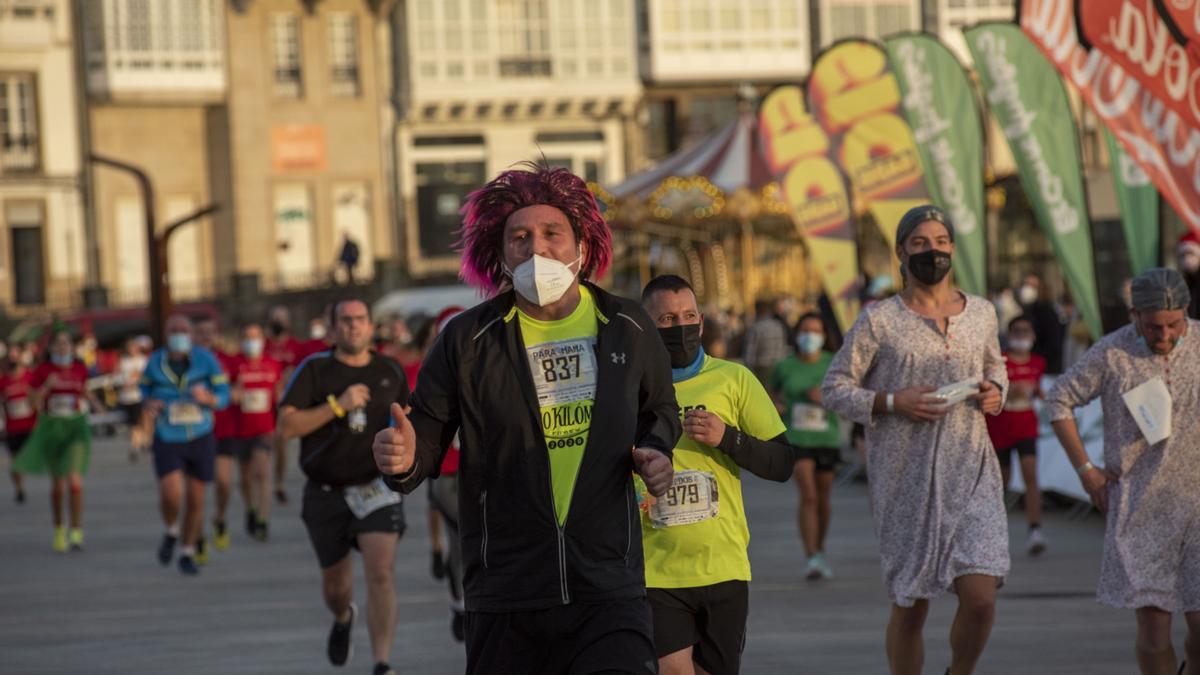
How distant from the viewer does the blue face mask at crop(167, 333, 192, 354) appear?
15922 mm

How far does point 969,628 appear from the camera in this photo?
762cm

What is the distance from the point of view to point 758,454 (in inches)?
269

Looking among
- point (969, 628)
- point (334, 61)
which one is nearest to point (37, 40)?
point (334, 61)

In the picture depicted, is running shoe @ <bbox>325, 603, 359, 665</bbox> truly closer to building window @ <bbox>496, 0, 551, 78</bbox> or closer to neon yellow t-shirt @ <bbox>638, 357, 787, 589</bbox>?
neon yellow t-shirt @ <bbox>638, 357, 787, 589</bbox>

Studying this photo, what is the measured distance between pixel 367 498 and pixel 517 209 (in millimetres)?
4643

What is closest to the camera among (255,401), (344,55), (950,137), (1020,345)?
(1020,345)

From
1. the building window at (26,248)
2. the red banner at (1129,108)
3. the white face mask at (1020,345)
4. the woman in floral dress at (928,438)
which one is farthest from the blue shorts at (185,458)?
the building window at (26,248)

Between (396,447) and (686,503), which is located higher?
(396,447)

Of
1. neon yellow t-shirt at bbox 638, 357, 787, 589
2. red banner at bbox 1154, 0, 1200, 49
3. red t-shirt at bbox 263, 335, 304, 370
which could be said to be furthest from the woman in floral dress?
red t-shirt at bbox 263, 335, 304, 370

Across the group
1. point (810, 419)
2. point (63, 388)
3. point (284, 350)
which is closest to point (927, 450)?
point (810, 419)

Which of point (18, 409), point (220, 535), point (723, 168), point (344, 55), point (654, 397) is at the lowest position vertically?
point (220, 535)

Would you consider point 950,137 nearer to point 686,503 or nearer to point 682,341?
point 682,341

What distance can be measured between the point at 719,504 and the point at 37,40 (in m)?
50.3

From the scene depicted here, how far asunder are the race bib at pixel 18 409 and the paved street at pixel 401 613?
4102 millimetres
